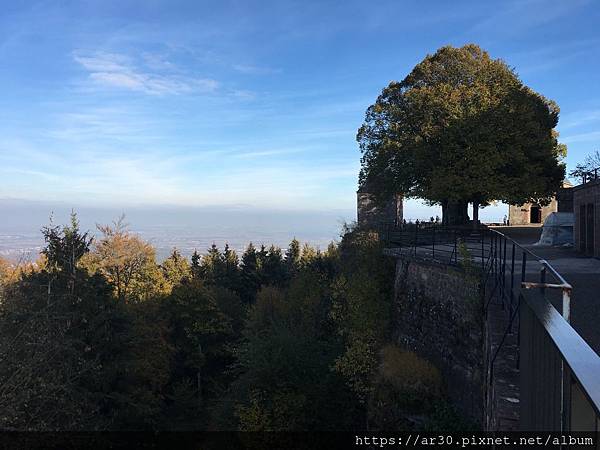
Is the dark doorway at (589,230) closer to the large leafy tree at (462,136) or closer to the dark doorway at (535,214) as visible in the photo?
the large leafy tree at (462,136)

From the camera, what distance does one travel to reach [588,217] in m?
17.6

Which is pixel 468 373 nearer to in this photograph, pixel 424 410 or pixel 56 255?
pixel 424 410

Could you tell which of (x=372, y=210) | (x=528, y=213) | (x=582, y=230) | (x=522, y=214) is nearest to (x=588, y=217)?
(x=582, y=230)

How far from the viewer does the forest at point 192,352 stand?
13484mm

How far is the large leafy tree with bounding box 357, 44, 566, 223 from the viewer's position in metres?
23.9

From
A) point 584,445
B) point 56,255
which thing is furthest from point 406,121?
point 584,445

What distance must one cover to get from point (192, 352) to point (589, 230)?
27.0 meters

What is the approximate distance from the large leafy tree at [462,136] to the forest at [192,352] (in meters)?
5.52

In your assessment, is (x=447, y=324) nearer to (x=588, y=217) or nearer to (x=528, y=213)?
(x=588, y=217)

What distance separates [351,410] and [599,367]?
674 inches

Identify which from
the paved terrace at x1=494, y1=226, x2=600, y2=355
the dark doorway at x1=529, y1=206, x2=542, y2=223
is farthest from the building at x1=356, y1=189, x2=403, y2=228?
the paved terrace at x1=494, y1=226, x2=600, y2=355

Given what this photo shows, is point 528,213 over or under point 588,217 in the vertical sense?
over

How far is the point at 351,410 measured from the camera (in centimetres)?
1759

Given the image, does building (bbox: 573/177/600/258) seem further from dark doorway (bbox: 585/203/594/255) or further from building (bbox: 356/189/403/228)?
building (bbox: 356/189/403/228)
